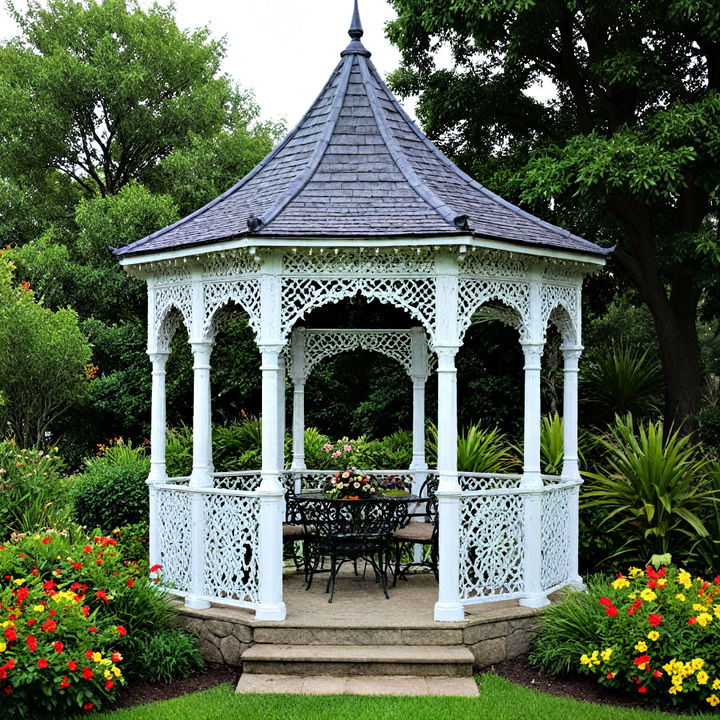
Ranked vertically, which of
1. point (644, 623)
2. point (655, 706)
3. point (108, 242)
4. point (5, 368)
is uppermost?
point (108, 242)

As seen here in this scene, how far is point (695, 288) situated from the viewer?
547 inches

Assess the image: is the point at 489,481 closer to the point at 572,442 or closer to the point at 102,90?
the point at 572,442

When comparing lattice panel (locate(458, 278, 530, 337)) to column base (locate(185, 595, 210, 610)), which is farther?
column base (locate(185, 595, 210, 610))

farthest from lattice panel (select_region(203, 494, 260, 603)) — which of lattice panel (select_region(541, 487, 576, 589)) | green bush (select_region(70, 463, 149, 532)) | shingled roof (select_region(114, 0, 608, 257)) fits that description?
green bush (select_region(70, 463, 149, 532))

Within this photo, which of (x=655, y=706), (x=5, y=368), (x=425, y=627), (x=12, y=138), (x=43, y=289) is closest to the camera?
(x=655, y=706)

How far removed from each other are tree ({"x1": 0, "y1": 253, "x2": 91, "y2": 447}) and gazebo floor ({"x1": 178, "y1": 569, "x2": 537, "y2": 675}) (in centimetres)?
869

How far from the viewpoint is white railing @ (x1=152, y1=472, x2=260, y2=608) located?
764cm

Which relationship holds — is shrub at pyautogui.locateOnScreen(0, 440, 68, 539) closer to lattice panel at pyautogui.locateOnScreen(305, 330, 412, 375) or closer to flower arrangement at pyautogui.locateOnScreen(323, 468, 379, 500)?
lattice panel at pyautogui.locateOnScreen(305, 330, 412, 375)

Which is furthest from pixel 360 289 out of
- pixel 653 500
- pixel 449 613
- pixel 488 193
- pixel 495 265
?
pixel 653 500

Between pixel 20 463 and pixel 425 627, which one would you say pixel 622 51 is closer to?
pixel 425 627

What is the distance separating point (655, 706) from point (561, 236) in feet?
13.7

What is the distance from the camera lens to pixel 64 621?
245 inches

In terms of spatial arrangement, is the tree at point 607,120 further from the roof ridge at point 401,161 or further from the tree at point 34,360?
the tree at point 34,360

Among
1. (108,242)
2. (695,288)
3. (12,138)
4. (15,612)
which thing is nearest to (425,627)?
(15,612)
